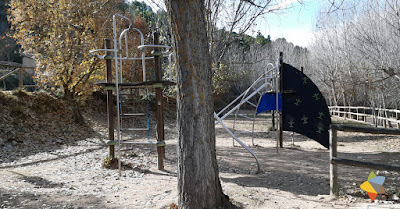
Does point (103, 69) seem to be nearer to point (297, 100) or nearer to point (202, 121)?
point (297, 100)

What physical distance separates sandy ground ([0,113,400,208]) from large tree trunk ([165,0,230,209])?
67 centimetres

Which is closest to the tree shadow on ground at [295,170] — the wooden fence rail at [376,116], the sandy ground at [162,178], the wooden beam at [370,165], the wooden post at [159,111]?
the sandy ground at [162,178]

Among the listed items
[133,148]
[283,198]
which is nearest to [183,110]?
[283,198]

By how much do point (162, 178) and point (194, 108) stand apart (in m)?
2.75

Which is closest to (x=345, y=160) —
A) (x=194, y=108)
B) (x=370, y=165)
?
(x=370, y=165)

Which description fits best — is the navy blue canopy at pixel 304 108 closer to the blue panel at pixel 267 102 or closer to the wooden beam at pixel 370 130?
the blue panel at pixel 267 102

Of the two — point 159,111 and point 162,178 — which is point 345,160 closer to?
point 162,178

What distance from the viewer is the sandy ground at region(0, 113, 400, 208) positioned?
13.2 ft

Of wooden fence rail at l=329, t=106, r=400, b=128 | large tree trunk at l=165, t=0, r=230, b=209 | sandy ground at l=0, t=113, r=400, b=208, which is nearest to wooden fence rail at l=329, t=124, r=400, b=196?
sandy ground at l=0, t=113, r=400, b=208

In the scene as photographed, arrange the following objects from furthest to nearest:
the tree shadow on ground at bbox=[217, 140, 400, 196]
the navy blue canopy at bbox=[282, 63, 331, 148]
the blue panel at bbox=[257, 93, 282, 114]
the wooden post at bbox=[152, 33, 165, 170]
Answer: the blue panel at bbox=[257, 93, 282, 114] → the navy blue canopy at bbox=[282, 63, 331, 148] → the wooden post at bbox=[152, 33, 165, 170] → the tree shadow on ground at bbox=[217, 140, 400, 196]

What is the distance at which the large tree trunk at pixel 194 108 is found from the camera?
10.5ft

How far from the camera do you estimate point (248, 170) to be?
20.4ft

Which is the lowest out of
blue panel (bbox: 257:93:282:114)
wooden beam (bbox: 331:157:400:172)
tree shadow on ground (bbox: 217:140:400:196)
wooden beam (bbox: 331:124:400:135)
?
tree shadow on ground (bbox: 217:140:400:196)

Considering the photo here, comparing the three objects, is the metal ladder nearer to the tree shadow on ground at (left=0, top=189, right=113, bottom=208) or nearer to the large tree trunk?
the tree shadow on ground at (left=0, top=189, right=113, bottom=208)
